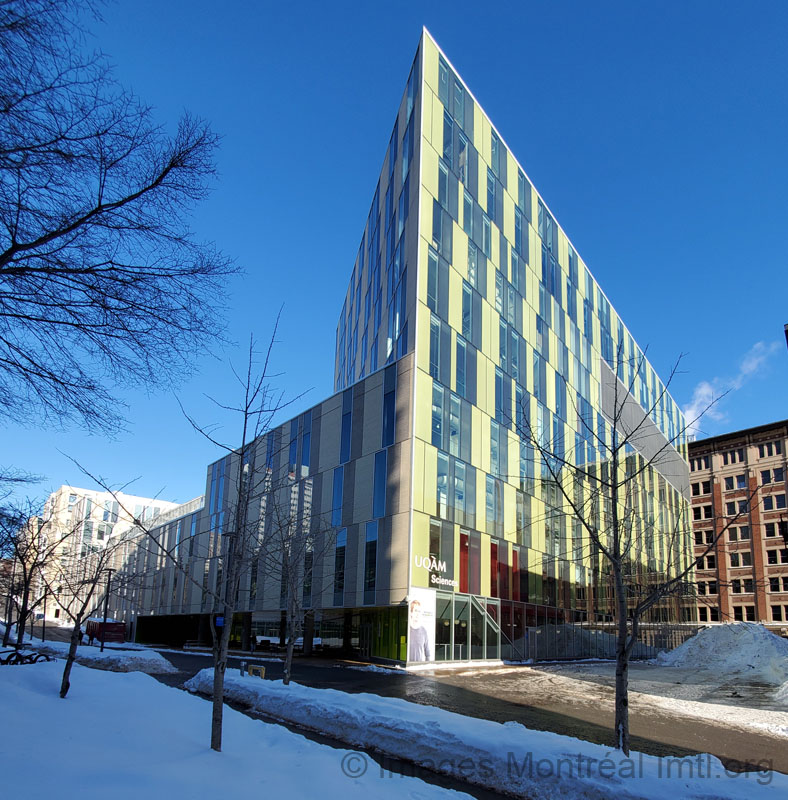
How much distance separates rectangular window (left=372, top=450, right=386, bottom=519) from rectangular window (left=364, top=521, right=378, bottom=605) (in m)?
0.71

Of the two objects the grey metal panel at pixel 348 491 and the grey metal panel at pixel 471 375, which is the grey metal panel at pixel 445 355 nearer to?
the grey metal panel at pixel 471 375

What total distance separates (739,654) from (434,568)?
21.6 meters

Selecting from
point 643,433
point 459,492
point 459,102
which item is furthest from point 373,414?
point 643,433

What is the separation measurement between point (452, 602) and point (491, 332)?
16107mm

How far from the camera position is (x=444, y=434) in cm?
3409

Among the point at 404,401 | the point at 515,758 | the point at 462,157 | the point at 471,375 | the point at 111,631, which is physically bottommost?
the point at 111,631

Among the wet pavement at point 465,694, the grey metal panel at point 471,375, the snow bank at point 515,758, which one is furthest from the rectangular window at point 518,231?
Answer: the snow bank at point 515,758

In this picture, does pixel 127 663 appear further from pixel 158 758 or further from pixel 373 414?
pixel 158 758

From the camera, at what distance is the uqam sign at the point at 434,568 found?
102 feet

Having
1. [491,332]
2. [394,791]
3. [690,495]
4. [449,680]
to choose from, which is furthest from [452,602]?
[690,495]

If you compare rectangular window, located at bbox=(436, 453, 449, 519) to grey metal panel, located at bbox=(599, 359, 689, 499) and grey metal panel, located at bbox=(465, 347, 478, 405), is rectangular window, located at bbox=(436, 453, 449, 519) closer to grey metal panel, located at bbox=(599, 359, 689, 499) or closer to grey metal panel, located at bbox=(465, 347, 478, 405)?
grey metal panel, located at bbox=(465, 347, 478, 405)

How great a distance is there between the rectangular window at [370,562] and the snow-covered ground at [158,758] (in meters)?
20.8

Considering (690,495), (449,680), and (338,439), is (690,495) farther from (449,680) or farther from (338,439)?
(449,680)

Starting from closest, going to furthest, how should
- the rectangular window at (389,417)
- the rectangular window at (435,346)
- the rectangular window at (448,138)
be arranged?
the rectangular window at (389,417) → the rectangular window at (435,346) → the rectangular window at (448,138)
